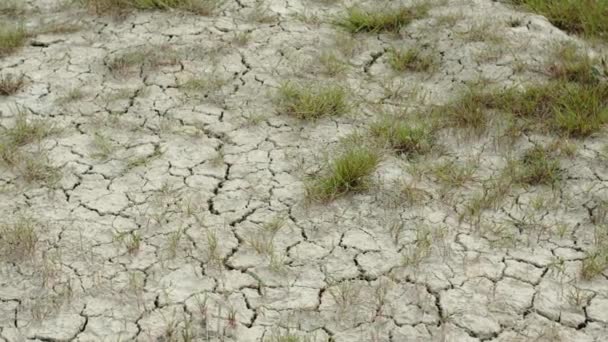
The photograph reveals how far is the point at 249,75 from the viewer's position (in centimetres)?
462

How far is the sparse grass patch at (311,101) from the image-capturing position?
→ 4238mm

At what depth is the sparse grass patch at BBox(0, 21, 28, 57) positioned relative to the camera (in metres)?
4.77

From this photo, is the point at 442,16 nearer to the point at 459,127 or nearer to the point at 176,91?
the point at 459,127

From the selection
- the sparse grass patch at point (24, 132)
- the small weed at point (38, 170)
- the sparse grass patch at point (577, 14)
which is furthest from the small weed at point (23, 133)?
the sparse grass patch at point (577, 14)

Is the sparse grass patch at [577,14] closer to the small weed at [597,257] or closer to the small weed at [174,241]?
the small weed at [597,257]

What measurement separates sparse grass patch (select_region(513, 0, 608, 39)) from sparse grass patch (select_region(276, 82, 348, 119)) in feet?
5.11

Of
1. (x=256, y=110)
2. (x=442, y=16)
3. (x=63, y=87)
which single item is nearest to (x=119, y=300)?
(x=256, y=110)

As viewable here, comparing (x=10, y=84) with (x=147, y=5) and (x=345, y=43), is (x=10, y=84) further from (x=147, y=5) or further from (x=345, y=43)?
(x=345, y=43)

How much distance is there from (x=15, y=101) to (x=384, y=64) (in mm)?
2087

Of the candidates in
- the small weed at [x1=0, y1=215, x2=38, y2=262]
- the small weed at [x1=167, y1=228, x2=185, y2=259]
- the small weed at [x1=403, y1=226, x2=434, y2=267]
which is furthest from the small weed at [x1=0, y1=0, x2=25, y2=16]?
the small weed at [x1=403, y1=226, x2=434, y2=267]

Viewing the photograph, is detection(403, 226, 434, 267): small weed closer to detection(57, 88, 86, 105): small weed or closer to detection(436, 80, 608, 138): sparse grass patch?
detection(436, 80, 608, 138): sparse grass patch

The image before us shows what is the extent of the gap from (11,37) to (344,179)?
7.83 ft

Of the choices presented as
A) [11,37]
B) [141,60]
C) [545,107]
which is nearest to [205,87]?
[141,60]

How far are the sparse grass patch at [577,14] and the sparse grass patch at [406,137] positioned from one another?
1.48m
